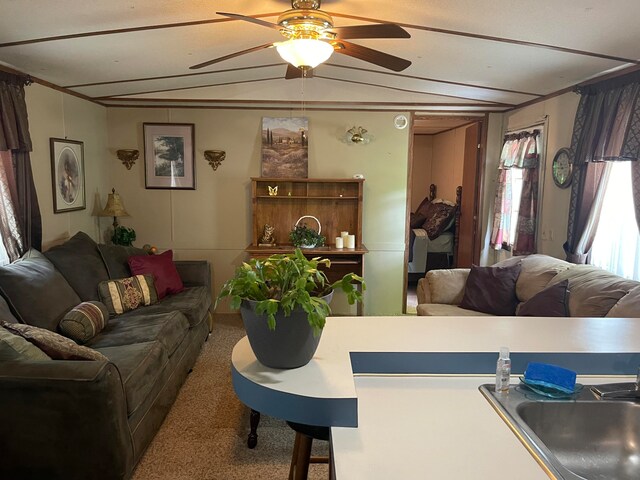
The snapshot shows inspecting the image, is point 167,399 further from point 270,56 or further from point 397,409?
point 270,56

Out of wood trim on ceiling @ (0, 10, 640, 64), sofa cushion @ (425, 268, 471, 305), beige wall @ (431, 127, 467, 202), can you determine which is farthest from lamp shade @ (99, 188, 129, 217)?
beige wall @ (431, 127, 467, 202)

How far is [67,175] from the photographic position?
4152mm

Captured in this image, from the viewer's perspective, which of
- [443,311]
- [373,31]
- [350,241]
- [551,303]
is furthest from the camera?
[350,241]

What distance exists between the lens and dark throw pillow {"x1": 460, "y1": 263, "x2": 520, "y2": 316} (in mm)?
3756

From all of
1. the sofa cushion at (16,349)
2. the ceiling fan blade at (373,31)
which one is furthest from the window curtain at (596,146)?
the sofa cushion at (16,349)

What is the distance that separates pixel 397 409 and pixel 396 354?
23 centimetres

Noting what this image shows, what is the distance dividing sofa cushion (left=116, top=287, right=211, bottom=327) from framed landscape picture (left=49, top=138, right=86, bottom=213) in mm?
1237

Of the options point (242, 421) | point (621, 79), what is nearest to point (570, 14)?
point (621, 79)

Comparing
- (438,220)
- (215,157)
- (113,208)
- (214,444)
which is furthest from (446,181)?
(214,444)

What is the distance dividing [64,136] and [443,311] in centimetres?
362

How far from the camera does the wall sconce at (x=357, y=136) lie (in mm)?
5070

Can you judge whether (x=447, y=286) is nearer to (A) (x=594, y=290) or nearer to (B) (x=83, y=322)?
(A) (x=594, y=290)

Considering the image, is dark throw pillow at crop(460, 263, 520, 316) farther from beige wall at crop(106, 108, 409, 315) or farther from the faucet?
the faucet

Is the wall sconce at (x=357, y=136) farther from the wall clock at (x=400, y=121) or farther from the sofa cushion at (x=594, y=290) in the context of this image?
the sofa cushion at (x=594, y=290)
